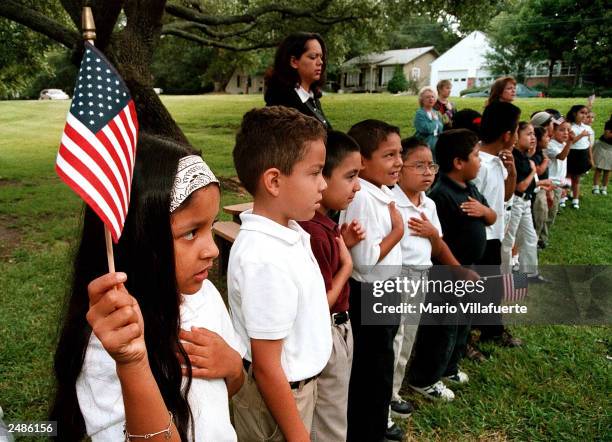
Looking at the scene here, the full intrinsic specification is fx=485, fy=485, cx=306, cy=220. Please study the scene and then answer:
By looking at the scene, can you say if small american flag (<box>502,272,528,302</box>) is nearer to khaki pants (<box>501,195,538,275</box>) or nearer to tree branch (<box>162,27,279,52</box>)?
khaki pants (<box>501,195,538,275</box>)

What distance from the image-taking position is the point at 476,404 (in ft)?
9.75

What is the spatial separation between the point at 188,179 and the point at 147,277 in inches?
10.5

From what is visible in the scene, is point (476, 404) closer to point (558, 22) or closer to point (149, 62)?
point (149, 62)

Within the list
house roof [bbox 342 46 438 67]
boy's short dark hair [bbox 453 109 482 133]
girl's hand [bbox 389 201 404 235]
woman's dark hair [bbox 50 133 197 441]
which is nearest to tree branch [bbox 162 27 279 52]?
boy's short dark hair [bbox 453 109 482 133]

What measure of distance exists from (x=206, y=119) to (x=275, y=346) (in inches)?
829

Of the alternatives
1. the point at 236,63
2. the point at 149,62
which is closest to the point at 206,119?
the point at 236,63

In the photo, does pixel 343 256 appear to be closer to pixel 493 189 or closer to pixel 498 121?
pixel 493 189

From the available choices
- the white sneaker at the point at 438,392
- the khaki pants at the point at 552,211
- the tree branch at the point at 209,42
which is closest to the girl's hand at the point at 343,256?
the white sneaker at the point at 438,392

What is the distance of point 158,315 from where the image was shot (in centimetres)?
124

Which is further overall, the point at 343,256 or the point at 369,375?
the point at 369,375

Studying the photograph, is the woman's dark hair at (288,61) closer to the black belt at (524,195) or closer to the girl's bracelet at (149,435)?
the black belt at (524,195)

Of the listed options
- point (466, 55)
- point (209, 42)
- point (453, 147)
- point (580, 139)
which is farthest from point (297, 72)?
point (466, 55)

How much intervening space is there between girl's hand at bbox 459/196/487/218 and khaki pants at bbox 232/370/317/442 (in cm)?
166

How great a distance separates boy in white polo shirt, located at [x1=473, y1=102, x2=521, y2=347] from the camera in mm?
3463
